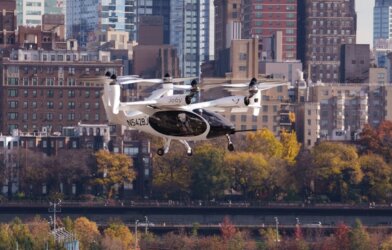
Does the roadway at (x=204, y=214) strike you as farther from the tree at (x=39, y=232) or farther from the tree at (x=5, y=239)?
the tree at (x=5, y=239)

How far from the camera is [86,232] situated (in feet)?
555

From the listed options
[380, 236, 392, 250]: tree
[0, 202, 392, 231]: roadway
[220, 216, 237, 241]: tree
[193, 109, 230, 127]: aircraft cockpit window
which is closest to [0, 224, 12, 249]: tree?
[220, 216, 237, 241]: tree

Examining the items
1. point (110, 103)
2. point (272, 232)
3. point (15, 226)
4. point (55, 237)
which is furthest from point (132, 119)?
point (272, 232)

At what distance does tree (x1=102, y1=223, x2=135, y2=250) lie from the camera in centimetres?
16238

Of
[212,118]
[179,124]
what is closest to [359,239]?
[212,118]

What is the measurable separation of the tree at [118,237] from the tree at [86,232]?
0.71 m

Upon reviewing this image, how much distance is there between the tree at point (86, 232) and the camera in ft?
528

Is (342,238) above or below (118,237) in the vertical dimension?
below

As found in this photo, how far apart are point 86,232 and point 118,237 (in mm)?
2162

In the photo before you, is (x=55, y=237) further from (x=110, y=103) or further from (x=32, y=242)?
(x=110, y=103)

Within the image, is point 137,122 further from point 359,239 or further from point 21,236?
point 359,239

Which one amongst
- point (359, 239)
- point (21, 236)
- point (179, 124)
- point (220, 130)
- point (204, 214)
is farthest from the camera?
point (204, 214)

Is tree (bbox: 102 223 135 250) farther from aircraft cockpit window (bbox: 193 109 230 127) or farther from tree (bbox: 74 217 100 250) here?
aircraft cockpit window (bbox: 193 109 230 127)

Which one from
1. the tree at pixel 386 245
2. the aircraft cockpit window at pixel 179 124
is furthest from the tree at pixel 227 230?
the aircraft cockpit window at pixel 179 124
